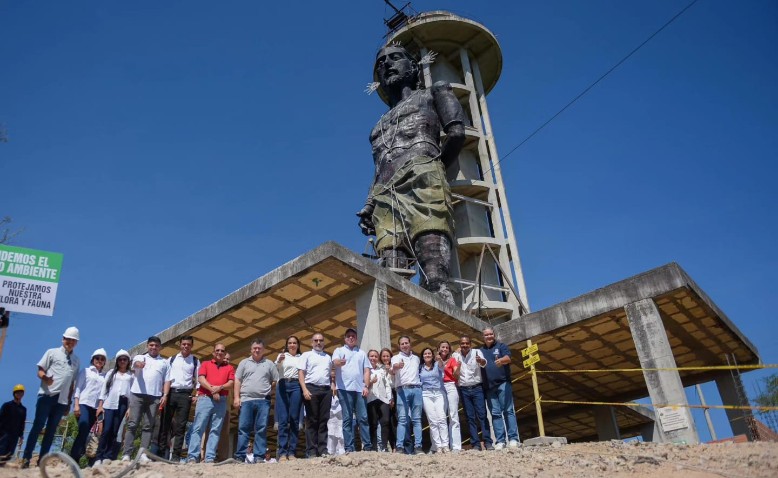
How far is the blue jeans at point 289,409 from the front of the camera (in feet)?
25.6

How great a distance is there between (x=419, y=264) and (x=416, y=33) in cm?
1092

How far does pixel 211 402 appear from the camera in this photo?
773 centimetres

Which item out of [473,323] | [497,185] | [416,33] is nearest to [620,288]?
[473,323]

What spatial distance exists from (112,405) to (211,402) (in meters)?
1.16

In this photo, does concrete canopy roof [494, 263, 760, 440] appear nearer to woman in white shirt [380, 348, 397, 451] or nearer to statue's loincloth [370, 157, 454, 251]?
statue's loincloth [370, 157, 454, 251]

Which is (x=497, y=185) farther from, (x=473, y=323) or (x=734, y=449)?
(x=734, y=449)

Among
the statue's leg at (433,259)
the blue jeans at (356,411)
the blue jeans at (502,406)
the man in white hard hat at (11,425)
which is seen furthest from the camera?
the statue's leg at (433,259)

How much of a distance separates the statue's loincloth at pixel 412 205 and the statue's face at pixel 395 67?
3403 millimetres

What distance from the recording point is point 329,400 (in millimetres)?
7988

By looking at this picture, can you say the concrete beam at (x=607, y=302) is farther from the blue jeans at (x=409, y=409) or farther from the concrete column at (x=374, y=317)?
the blue jeans at (x=409, y=409)

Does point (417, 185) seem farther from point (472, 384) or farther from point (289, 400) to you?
point (289, 400)

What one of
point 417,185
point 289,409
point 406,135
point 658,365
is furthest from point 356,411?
point 406,135

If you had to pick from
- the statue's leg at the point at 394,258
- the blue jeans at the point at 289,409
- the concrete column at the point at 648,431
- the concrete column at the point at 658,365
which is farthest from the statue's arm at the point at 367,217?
the concrete column at the point at 648,431

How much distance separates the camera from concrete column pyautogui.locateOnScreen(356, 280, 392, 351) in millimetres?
10105
